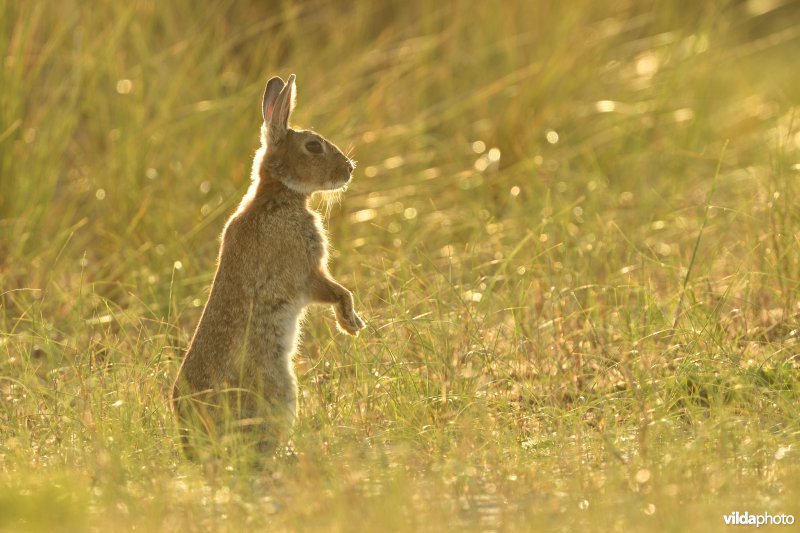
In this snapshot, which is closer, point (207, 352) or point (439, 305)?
point (207, 352)

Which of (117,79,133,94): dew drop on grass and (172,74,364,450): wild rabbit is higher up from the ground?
(117,79,133,94): dew drop on grass

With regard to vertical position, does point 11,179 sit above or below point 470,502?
above

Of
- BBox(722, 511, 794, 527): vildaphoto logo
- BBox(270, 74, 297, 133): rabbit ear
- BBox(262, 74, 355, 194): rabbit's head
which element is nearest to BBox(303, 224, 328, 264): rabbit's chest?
BBox(262, 74, 355, 194): rabbit's head

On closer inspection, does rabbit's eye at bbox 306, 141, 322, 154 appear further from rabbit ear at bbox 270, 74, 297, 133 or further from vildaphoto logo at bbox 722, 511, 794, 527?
vildaphoto logo at bbox 722, 511, 794, 527

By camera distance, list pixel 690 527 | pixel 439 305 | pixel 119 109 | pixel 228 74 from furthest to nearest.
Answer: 1. pixel 228 74
2. pixel 119 109
3. pixel 439 305
4. pixel 690 527

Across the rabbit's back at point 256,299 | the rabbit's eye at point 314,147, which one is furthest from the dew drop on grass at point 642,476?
the rabbit's eye at point 314,147

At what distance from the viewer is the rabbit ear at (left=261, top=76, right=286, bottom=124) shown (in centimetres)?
593

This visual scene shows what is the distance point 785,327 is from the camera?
20.3 feet

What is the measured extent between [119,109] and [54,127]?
18.9 inches

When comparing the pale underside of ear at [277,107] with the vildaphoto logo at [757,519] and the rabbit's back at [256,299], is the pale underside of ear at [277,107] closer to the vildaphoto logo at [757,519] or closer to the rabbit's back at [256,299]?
the rabbit's back at [256,299]

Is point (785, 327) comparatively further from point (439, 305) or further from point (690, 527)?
point (690, 527)

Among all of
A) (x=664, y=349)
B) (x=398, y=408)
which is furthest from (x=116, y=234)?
(x=664, y=349)

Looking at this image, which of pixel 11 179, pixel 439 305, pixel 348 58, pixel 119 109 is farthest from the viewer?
pixel 348 58

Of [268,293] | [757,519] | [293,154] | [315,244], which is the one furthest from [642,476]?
[293,154]
